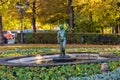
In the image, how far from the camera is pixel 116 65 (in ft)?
43.2

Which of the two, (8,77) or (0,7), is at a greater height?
(0,7)

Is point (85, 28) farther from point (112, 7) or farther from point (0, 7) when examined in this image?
point (0, 7)

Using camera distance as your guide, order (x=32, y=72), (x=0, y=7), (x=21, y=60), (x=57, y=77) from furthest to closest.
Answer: (x=0, y=7) → (x=21, y=60) → (x=32, y=72) → (x=57, y=77)

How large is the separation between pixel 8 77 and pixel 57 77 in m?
1.66

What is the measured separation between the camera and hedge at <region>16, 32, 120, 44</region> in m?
31.3

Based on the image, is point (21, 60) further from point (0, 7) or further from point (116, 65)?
point (0, 7)

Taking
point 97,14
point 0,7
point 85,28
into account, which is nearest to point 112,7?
point 97,14

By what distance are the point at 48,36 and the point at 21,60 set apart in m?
16.8

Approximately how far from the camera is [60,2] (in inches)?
1439

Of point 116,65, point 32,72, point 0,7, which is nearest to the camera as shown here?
point 32,72

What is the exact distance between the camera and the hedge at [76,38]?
31.3m

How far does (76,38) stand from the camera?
3203 cm

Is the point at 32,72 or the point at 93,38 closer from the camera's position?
the point at 32,72

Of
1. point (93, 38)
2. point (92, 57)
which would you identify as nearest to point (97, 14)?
point (93, 38)
